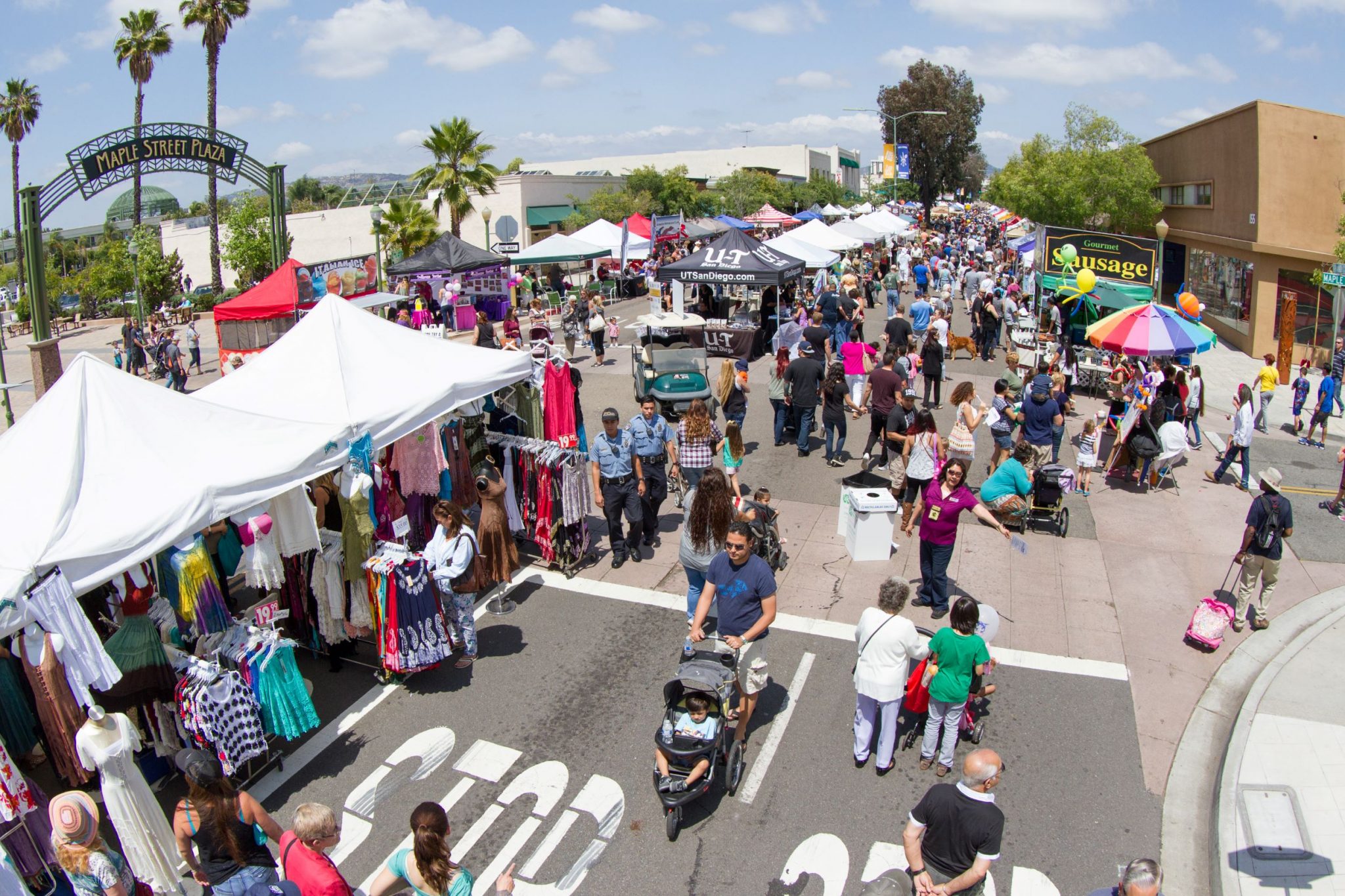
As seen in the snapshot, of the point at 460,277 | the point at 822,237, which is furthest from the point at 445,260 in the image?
the point at 822,237

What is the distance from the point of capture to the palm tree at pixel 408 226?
101ft

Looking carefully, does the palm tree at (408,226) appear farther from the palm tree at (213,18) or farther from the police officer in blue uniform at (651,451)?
the police officer in blue uniform at (651,451)

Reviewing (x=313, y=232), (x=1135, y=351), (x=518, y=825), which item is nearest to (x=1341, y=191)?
→ (x=1135, y=351)

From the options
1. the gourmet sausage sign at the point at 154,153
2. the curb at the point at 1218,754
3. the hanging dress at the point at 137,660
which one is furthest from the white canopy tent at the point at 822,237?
the hanging dress at the point at 137,660

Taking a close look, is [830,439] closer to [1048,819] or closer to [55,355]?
[1048,819]

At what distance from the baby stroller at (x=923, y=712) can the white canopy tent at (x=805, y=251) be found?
17317 millimetres

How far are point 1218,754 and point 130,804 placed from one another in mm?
7524

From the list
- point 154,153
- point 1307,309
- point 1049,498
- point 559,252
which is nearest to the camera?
point 1049,498

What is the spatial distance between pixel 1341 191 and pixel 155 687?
28718mm

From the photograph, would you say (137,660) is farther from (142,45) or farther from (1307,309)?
(142,45)

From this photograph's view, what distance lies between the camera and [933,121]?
69.6m

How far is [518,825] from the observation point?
230 inches

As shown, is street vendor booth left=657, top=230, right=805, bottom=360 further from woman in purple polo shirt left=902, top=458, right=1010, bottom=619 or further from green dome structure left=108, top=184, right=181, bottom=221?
green dome structure left=108, top=184, right=181, bottom=221

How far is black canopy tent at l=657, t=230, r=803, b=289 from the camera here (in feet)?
60.9
